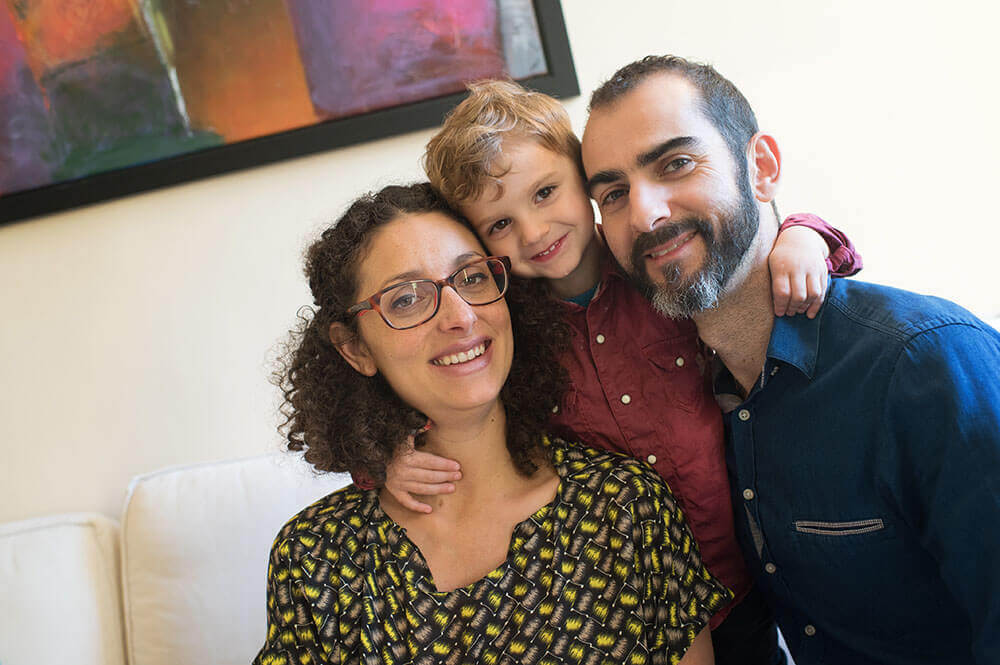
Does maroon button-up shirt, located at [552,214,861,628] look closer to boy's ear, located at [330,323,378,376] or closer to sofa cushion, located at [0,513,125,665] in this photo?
boy's ear, located at [330,323,378,376]

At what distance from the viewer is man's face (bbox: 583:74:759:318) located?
119 centimetres

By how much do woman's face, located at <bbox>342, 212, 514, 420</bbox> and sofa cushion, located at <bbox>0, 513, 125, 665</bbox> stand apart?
101cm

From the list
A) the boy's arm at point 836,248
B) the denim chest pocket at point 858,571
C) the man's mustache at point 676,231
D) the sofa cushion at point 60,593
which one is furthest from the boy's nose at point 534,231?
the sofa cushion at point 60,593

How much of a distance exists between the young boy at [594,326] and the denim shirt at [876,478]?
76 mm

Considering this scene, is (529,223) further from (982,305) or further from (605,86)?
(982,305)

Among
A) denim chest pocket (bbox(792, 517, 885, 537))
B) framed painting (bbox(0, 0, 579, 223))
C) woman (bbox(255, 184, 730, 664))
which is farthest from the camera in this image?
framed painting (bbox(0, 0, 579, 223))

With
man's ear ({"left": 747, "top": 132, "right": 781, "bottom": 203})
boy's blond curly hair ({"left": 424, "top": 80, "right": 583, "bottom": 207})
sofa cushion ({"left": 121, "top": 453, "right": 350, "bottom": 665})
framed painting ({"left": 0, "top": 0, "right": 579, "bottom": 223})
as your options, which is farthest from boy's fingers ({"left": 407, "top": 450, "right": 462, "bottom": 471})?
framed painting ({"left": 0, "top": 0, "right": 579, "bottom": 223})

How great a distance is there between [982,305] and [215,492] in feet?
6.64

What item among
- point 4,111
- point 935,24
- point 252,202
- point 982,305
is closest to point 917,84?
point 935,24

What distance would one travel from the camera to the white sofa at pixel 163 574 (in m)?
1.69

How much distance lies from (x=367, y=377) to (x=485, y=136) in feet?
1.66

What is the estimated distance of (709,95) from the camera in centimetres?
125

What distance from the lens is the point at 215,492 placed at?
5.82ft

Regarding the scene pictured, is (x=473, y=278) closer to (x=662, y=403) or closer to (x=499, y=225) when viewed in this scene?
(x=499, y=225)
